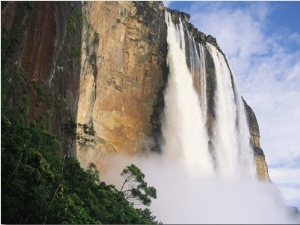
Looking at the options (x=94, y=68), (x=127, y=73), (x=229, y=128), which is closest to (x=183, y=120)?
(x=127, y=73)

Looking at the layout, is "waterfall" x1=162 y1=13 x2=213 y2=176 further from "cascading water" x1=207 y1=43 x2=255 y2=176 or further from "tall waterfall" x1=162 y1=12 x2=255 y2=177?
"cascading water" x1=207 y1=43 x2=255 y2=176

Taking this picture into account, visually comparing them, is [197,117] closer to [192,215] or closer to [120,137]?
[120,137]

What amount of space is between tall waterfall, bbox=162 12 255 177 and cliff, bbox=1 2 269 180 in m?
0.85

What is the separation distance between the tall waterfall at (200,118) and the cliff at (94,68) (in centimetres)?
85

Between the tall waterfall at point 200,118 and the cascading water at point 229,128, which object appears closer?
the tall waterfall at point 200,118

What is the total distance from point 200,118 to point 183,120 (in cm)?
250

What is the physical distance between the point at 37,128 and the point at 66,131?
3011 mm

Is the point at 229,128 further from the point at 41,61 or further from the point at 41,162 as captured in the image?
the point at 41,162

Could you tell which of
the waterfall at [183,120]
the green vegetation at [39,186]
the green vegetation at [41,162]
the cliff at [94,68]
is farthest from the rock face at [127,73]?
the green vegetation at [39,186]

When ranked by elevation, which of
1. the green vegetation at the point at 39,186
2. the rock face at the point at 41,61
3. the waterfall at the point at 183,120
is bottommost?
the green vegetation at the point at 39,186

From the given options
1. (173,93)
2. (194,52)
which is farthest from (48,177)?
(194,52)

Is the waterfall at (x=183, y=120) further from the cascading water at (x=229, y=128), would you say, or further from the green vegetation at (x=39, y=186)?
the green vegetation at (x=39, y=186)

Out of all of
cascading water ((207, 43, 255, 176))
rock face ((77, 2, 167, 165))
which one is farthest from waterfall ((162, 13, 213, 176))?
cascading water ((207, 43, 255, 176))

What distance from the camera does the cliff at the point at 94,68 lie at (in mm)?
18688
